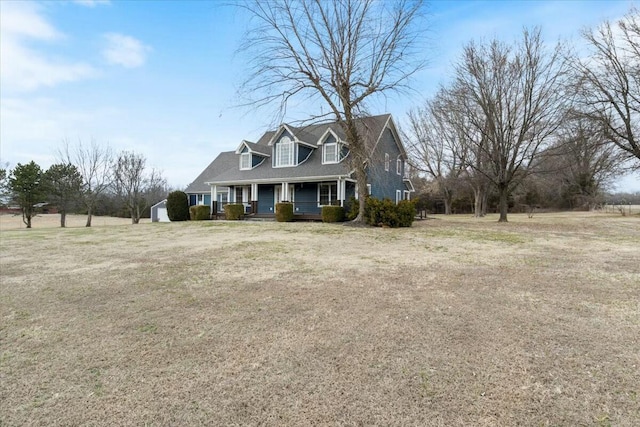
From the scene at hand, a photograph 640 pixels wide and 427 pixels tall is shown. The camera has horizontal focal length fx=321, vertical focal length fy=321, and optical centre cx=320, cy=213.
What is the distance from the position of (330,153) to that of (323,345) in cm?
1908

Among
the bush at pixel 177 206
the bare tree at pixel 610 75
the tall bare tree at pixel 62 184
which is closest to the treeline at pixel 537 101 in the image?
the bare tree at pixel 610 75

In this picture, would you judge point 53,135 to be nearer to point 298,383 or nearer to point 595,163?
point 298,383

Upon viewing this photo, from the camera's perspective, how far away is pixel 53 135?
90.3 feet

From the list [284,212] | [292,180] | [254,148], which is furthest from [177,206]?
[292,180]

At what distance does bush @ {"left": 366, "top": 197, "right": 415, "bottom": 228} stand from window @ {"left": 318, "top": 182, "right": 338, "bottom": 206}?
4715mm

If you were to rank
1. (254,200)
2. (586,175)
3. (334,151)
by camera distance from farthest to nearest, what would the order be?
1. (586,175)
2. (254,200)
3. (334,151)

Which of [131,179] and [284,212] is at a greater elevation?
[131,179]

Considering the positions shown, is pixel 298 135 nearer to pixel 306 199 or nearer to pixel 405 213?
pixel 306 199

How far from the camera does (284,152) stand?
23.0 metres

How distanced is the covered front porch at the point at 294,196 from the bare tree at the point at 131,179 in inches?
536

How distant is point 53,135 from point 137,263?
28373 mm

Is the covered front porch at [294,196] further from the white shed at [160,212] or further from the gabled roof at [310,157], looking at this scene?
the white shed at [160,212]

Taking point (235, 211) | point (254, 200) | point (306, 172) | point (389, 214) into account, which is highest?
point (306, 172)

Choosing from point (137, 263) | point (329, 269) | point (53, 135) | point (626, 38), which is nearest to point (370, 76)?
point (329, 269)
